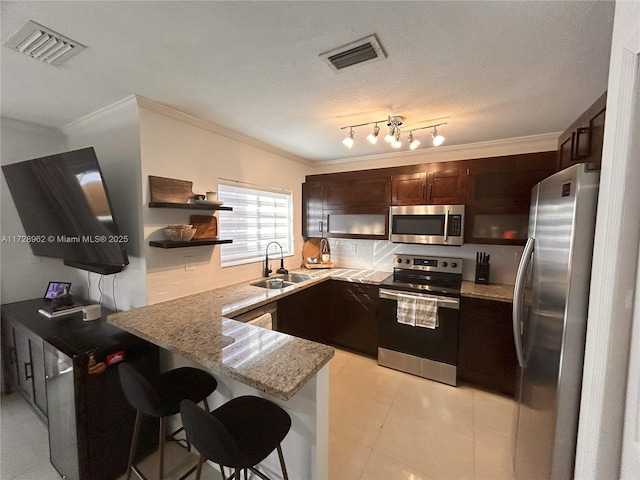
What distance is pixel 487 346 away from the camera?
7.57 ft

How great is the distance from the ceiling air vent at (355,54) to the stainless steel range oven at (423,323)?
6.62 ft

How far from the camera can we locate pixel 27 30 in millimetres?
1155

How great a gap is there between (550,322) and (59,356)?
8.59ft

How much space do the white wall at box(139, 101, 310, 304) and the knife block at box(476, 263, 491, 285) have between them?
2.48 metres

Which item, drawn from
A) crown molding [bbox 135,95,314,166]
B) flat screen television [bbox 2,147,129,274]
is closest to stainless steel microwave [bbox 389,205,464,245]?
crown molding [bbox 135,95,314,166]

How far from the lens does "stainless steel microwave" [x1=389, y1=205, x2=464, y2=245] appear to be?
2631 mm

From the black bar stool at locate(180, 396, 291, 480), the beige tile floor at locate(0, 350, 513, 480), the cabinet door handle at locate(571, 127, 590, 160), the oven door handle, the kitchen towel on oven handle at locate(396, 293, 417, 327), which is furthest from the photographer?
the kitchen towel on oven handle at locate(396, 293, 417, 327)

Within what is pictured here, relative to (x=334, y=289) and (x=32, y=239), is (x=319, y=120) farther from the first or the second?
(x=32, y=239)

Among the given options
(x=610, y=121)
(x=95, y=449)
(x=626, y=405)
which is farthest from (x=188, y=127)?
(x=626, y=405)

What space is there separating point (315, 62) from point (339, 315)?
253 cm

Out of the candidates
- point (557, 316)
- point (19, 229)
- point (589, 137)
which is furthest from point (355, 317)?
point (19, 229)

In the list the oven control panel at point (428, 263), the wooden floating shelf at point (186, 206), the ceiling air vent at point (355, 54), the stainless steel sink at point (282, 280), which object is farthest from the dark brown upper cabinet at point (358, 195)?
the ceiling air vent at point (355, 54)

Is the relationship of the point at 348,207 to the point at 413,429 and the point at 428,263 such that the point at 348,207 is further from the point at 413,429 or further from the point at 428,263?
the point at 413,429

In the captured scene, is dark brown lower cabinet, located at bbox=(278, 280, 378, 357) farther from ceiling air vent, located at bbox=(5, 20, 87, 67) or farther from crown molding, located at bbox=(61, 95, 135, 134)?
ceiling air vent, located at bbox=(5, 20, 87, 67)
